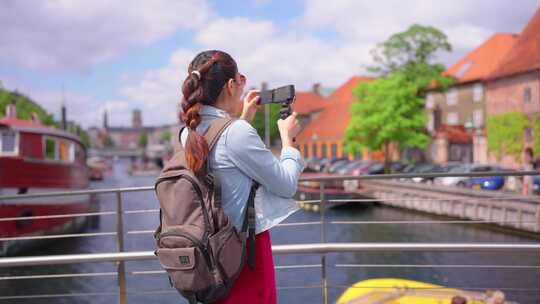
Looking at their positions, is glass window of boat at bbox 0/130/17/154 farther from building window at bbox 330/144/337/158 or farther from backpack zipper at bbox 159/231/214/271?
building window at bbox 330/144/337/158

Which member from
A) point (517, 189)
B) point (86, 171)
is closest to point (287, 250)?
point (517, 189)

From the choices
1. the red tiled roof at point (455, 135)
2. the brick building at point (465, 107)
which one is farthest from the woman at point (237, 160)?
the red tiled roof at point (455, 135)

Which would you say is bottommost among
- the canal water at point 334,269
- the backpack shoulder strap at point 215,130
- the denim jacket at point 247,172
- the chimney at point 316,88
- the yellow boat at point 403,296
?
the canal water at point 334,269

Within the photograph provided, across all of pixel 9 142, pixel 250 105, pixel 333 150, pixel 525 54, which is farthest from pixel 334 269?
pixel 333 150

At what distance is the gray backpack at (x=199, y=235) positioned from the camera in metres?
1.89

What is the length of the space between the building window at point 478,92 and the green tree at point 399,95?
561 centimetres

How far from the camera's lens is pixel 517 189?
20734 millimetres

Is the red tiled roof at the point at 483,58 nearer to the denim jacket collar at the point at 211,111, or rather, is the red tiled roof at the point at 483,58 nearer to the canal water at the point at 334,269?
the canal water at the point at 334,269

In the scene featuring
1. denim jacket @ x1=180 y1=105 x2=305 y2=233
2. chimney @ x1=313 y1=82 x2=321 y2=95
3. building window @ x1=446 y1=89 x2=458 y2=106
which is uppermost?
chimney @ x1=313 y1=82 x2=321 y2=95

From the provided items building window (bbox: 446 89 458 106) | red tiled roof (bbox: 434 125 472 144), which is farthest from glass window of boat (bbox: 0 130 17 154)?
building window (bbox: 446 89 458 106)

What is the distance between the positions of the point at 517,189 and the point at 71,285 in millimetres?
16308

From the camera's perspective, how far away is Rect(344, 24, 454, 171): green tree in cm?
3722

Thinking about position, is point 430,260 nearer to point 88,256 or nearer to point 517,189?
point 517,189

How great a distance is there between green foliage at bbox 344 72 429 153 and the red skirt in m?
36.0
